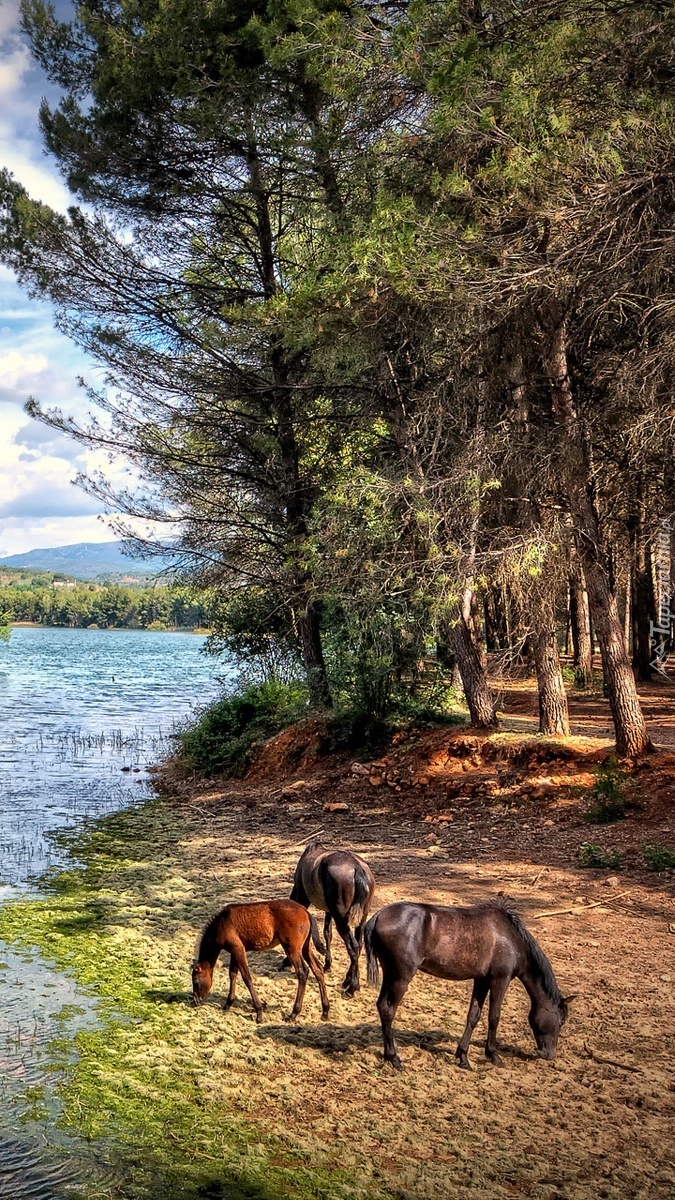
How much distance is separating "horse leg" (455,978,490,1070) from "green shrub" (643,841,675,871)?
15.0ft

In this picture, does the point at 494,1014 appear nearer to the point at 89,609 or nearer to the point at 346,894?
the point at 346,894

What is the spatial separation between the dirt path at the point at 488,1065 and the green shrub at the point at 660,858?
22 cm

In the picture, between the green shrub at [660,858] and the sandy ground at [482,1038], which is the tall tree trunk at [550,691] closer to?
the sandy ground at [482,1038]

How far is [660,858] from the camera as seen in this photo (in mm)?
9547

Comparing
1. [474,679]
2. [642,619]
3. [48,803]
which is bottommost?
[48,803]

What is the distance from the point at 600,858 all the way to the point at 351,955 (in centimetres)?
408

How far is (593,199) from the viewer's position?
965 centimetres

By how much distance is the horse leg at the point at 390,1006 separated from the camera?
5.38 metres

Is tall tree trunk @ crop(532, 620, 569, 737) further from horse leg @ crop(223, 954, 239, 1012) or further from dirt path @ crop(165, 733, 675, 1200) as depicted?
horse leg @ crop(223, 954, 239, 1012)

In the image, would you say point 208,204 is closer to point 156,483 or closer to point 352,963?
point 156,483

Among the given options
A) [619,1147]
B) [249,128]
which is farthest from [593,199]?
[619,1147]

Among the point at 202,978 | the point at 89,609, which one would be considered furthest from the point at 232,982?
the point at 89,609

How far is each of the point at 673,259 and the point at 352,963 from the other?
7.94m

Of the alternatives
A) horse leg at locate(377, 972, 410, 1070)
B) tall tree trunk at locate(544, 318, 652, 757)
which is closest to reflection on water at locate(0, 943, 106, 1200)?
horse leg at locate(377, 972, 410, 1070)
